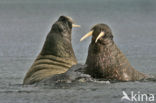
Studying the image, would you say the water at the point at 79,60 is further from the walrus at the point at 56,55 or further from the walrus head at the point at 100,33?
the walrus head at the point at 100,33

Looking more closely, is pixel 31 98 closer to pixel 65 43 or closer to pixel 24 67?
pixel 65 43

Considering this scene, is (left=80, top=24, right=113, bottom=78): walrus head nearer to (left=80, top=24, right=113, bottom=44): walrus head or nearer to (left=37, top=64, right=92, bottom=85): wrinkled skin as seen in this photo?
(left=80, top=24, right=113, bottom=44): walrus head

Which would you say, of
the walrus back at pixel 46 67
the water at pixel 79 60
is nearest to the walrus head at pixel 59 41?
the walrus back at pixel 46 67

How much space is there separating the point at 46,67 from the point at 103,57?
5.44 feet

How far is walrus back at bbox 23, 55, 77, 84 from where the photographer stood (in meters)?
14.8

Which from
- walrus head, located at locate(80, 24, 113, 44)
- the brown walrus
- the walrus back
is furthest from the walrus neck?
walrus head, located at locate(80, 24, 113, 44)

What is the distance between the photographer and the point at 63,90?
13516mm

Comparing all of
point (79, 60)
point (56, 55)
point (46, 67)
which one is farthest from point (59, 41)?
point (79, 60)

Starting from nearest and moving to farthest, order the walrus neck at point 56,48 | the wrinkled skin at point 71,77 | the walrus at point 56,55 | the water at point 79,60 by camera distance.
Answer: the water at point 79,60 → the wrinkled skin at point 71,77 → the walrus at point 56,55 → the walrus neck at point 56,48

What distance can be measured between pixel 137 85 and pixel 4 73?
527cm

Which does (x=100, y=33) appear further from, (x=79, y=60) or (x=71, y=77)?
(x=79, y=60)

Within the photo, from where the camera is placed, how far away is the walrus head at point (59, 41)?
15.4m

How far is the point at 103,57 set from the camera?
14.1 meters

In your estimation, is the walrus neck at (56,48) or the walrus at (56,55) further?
the walrus neck at (56,48)
